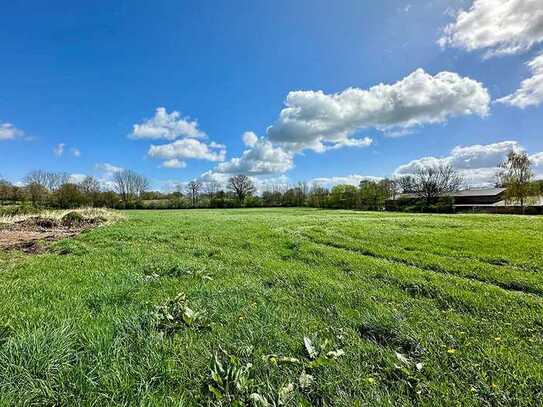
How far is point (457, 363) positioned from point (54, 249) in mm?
12579

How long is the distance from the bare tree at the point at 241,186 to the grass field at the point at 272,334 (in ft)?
271

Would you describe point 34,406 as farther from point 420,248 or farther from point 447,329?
point 420,248

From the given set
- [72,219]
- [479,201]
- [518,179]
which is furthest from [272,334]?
[479,201]

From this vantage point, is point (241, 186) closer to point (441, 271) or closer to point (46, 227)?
point (46, 227)

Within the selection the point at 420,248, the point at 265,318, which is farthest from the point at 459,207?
the point at 265,318

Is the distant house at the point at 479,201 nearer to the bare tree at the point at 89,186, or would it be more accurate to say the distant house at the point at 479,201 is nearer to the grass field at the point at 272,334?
the grass field at the point at 272,334

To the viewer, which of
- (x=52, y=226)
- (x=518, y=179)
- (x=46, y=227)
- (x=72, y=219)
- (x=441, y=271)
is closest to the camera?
(x=441, y=271)

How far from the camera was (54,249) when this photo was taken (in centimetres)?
984

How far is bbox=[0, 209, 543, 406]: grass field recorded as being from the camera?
2.46 m

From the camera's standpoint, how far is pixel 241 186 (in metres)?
90.4

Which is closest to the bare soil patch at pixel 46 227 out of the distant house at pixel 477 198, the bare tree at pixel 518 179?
the bare tree at pixel 518 179

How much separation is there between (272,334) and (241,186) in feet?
289

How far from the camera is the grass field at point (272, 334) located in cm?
246

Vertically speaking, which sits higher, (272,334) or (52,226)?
(52,226)
